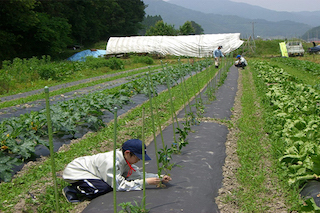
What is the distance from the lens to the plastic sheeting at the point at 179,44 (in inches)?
1207

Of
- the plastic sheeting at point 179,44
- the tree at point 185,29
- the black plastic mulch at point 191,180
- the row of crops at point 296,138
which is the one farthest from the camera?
the tree at point 185,29

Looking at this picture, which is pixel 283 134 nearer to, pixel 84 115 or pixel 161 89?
pixel 84 115

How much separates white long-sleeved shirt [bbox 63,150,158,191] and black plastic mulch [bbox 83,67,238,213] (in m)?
0.11

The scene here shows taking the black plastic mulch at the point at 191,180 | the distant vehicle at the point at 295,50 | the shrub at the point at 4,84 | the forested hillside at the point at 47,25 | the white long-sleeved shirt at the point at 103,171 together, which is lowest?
the black plastic mulch at the point at 191,180

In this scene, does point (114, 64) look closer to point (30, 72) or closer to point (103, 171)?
point (30, 72)

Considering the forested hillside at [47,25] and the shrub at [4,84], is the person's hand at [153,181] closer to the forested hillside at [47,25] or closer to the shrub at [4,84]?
the shrub at [4,84]

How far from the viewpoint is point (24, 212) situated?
11.1ft

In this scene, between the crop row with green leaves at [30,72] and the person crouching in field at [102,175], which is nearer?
the person crouching in field at [102,175]

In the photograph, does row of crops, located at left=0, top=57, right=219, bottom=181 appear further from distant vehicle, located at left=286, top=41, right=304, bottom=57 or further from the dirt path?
distant vehicle, located at left=286, top=41, right=304, bottom=57

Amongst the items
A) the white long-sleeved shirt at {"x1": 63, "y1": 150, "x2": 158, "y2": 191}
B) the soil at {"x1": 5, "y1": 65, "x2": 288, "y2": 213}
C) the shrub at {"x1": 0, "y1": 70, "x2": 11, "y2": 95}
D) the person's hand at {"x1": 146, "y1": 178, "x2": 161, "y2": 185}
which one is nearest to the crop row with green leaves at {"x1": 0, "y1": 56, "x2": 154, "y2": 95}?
the shrub at {"x1": 0, "y1": 70, "x2": 11, "y2": 95}

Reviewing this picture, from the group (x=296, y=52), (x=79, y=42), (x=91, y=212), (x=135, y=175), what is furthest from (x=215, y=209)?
(x=79, y=42)

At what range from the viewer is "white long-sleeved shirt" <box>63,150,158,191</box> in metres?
3.51

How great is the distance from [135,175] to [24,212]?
1254 millimetres

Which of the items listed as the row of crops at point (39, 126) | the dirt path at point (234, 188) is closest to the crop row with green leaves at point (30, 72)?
the row of crops at point (39, 126)
